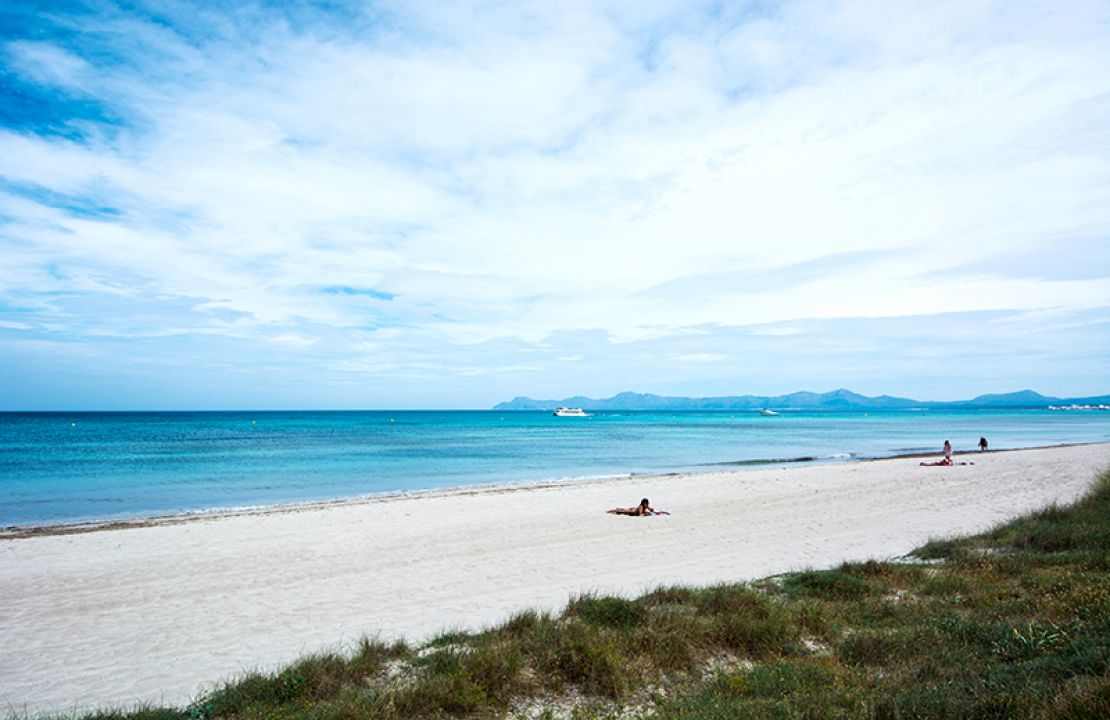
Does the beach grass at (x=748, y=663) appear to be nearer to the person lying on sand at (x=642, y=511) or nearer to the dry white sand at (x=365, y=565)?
the dry white sand at (x=365, y=565)

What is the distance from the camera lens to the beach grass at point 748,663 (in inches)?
193

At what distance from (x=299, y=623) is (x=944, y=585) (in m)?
8.92

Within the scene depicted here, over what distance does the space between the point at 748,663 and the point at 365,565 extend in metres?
8.65

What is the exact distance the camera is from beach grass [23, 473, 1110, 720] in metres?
4.89

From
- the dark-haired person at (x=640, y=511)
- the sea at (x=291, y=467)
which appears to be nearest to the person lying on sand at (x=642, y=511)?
the dark-haired person at (x=640, y=511)

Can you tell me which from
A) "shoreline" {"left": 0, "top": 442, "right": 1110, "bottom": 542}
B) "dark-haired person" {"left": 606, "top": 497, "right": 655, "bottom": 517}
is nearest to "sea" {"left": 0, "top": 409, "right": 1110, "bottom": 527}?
"shoreline" {"left": 0, "top": 442, "right": 1110, "bottom": 542}

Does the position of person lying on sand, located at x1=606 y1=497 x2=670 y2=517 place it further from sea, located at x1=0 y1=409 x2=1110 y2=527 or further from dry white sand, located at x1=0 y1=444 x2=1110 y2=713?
sea, located at x1=0 y1=409 x2=1110 y2=527

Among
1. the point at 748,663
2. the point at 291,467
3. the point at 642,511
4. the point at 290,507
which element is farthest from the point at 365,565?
the point at 291,467

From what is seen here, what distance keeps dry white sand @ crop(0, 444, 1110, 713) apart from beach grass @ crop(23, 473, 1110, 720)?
1.85m

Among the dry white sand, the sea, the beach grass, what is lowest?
the sea

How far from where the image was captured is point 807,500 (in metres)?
21.1

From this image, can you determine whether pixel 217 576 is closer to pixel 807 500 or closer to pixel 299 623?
pixel 299 623

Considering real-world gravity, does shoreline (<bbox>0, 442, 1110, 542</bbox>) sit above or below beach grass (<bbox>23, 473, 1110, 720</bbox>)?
below

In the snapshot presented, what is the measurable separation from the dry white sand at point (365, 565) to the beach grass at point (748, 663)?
72.8 inches
